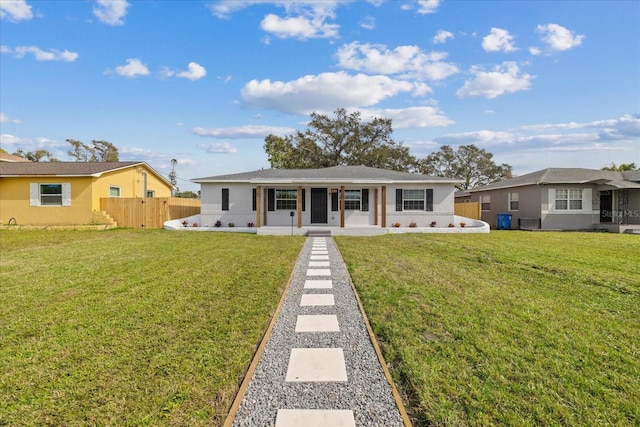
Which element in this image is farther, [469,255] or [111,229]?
[111,229]

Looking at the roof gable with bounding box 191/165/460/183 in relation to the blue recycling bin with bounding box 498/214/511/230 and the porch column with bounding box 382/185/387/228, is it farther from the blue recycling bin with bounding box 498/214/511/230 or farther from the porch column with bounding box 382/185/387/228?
the blue recycling bin with bounding box 498/214/511/230

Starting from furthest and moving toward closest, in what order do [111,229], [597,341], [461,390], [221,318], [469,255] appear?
[111,229]
[469,255]
[221,318]
[597,341]
[461,390]

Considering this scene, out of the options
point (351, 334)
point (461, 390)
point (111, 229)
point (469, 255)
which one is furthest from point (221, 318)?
point (111, 229)

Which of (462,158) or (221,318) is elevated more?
(462,158)

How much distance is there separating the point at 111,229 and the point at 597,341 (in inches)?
740

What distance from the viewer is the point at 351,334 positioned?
3475 millimetres

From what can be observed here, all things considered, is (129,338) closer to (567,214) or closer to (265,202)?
(265,202)

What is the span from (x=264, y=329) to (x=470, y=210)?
19189mm

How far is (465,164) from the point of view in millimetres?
38500

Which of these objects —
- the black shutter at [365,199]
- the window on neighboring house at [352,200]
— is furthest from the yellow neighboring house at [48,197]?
the black shutter at [365,199]

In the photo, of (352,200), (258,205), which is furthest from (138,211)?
(352,200)

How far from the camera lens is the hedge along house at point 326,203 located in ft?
51.9

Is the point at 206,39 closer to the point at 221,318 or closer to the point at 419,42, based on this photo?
the point at 419,42

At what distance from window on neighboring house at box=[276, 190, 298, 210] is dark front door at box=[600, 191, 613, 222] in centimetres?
1759
